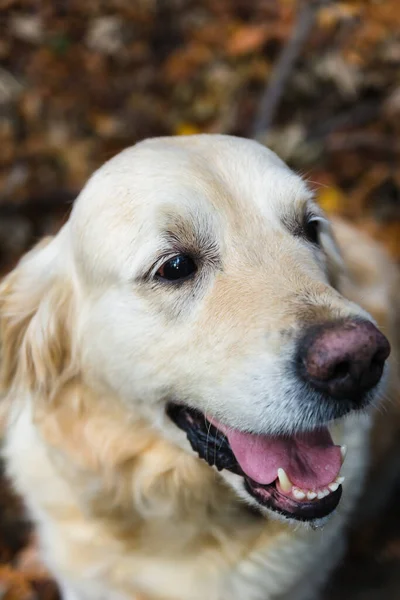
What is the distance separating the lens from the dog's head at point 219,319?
6.16 ft

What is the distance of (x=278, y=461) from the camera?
2.11 metres

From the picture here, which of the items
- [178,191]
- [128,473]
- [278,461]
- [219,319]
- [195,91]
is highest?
[178,191]

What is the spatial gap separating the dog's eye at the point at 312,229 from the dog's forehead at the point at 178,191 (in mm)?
100

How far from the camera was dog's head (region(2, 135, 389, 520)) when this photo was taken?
6.16 feet

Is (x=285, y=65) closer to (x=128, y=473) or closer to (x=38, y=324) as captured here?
(x=38, y=324)

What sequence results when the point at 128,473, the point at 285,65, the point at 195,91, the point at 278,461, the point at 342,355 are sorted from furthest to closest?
the point at 195,91 → the point at 285,65 → the point at 128,473 → the point at 278,461 → the point at 342,355

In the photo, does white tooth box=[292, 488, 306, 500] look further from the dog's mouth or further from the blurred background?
the blurred background

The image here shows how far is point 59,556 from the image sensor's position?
264 centimetres

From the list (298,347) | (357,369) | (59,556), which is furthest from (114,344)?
(59,556)

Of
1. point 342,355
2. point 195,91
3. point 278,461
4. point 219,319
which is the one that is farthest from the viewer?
point 195,91

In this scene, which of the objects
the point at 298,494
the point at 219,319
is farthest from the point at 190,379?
the point at 298,494

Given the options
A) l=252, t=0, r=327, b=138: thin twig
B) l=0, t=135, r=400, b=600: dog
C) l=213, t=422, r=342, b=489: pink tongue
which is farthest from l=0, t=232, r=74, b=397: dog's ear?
l=252, t=0, r=327, b=138: thin twig

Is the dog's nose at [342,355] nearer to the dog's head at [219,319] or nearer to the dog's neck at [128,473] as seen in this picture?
the dog's head at [219,319]

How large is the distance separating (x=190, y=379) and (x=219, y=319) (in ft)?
0.67
